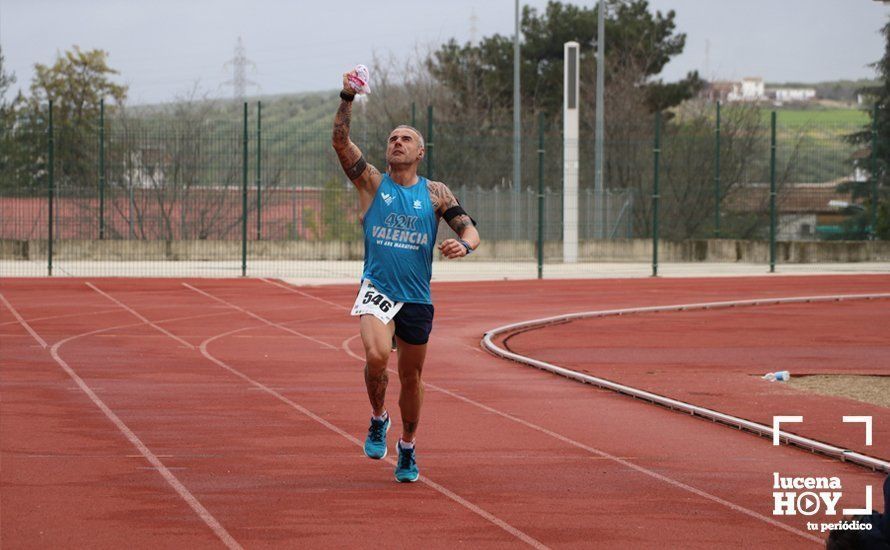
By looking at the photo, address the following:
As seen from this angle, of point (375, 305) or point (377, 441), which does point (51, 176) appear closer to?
point (377, 441)

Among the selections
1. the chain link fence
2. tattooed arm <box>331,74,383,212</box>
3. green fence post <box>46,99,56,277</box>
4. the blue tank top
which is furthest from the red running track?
the chain link fence

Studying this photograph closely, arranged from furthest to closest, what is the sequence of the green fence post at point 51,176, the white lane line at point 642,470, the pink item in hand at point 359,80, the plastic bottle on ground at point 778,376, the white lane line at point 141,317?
the green fence post at point 51,176
the white lane line at point 141,317
the plastic bottle on ground at point 778,376
the pink item in hand at point 359,80
the white lane line at point 642,470

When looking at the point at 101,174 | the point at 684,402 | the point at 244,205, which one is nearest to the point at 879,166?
the point at 244,205

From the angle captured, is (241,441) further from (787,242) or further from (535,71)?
(535,71)

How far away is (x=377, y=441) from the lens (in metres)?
8.38

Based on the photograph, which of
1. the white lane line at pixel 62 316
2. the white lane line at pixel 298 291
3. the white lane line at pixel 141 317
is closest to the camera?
the white lane line at pixel 141 317

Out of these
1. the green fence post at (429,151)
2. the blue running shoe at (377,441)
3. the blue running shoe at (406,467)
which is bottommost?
the blue running shoe at (406,467)

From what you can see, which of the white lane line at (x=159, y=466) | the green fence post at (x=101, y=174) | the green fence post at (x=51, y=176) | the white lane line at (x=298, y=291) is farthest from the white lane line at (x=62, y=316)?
the green fence post at (x=101, y=174)

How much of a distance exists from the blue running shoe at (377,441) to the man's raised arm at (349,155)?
1342 mm

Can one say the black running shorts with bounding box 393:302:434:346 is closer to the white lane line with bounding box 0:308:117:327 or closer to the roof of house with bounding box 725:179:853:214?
the white lane line with bounding box 0:308:117:327

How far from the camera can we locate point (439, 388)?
12.7 meters

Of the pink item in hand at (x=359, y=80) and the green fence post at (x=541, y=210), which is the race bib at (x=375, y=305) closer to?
the pink item in hand at (x=359, y=80)

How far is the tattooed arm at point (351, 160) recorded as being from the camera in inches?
316

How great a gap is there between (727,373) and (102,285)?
1459cm
